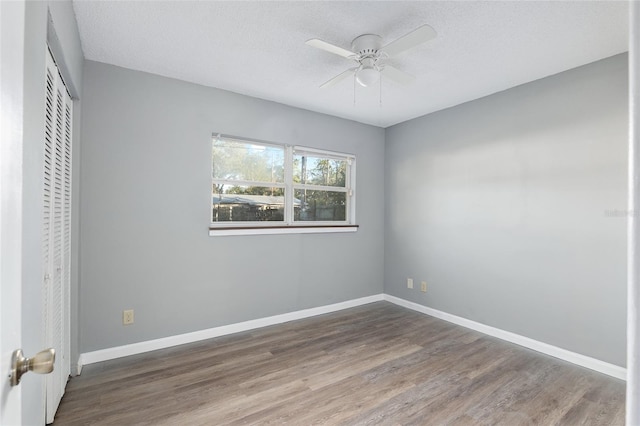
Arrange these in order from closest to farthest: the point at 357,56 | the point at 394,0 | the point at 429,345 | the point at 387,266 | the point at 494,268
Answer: the point at 394,0, the point at 357,56, the point at 429,345, the point at 494,268, the point at 387,266

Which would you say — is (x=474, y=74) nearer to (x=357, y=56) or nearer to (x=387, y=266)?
(x=357, y=56)

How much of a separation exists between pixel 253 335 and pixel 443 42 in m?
3.03

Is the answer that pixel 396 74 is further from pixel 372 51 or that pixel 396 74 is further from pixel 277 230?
pixel 277 230

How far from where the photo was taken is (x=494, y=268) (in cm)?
322

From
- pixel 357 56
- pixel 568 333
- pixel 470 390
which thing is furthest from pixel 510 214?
pixel 357 56

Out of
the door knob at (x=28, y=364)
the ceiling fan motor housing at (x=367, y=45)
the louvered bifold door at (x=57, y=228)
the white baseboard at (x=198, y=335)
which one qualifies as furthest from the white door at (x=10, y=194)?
the white baseboard at (x=198, y=335)

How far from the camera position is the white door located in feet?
1.84

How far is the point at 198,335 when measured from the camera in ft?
9.83

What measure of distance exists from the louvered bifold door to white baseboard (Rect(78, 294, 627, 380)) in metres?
0.39

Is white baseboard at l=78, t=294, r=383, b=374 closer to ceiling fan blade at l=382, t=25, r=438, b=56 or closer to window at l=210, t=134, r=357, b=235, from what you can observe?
window at l=210, t=134, r=357, b=235

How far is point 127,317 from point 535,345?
11.9ft

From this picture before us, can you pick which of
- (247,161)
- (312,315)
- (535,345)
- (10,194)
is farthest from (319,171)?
(10,194)

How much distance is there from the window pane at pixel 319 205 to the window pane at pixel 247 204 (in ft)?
0.81

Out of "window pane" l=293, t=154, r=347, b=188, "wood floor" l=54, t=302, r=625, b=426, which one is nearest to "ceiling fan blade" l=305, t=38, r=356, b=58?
"window pane" l=293, t=154, r=347, b=188
